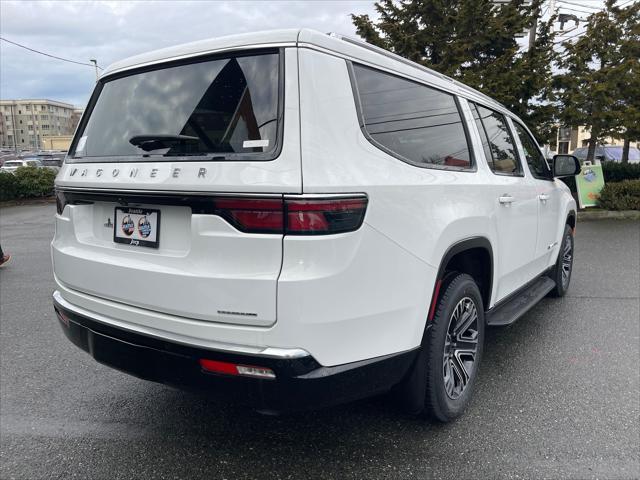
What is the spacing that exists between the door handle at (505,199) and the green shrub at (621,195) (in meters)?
10.2

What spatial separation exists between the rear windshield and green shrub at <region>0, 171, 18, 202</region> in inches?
641

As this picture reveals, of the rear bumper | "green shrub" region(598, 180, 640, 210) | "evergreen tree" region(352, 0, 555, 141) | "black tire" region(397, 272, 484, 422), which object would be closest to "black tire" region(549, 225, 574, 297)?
"black tire" region(397, 272, 484, 422)

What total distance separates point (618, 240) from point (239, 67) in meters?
8.93

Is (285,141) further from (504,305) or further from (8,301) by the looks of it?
(8,301)

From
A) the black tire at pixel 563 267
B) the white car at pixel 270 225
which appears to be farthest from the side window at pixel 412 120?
the black tire at pixel 563 267

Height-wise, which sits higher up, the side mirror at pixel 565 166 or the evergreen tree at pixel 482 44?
the evergreen tree at pixel 482 44

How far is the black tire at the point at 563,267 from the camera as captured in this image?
4.90 metres

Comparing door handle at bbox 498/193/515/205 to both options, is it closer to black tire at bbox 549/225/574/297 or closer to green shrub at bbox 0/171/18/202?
black tire at bbox 549/225/574/297

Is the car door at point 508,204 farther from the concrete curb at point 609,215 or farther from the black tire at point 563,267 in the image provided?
the concrete curb at point 609,215

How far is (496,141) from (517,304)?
122 centimetres

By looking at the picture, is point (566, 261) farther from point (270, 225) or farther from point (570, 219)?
point (270, 225)

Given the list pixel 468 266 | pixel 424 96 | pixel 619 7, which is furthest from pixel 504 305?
pixel 619 7

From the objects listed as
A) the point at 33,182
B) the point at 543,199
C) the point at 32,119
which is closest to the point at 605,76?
the point at 543,199

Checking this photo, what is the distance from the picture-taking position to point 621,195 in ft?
38.5
